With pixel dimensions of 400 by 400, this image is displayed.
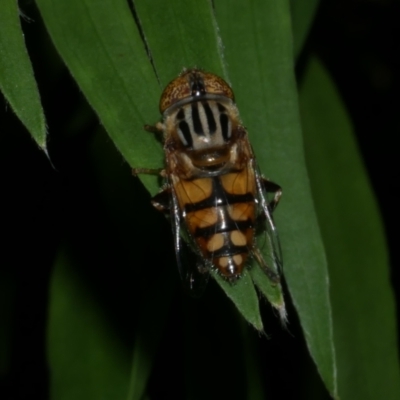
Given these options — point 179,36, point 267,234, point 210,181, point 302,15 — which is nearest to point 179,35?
point 179,36

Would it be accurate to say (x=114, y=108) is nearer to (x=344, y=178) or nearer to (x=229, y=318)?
(x=229, y=318)

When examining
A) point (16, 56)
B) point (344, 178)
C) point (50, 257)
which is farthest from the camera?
point (50, 257)

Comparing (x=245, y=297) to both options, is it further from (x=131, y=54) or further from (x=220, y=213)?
(x=131, y=54)


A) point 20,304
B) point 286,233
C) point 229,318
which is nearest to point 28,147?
point 20,304

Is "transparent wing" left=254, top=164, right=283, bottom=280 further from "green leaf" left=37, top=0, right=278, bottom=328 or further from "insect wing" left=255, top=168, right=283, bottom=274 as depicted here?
"green leaf" left=37, top=0, right=278, bottom=328

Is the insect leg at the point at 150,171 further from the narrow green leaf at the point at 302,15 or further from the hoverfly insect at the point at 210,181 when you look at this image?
the narrow green leaf at the point at 302,15

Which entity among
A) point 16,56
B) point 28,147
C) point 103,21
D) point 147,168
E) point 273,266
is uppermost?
point 28,147

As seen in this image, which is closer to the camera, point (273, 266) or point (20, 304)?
point (273, 266)

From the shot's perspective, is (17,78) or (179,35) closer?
(17,78)
